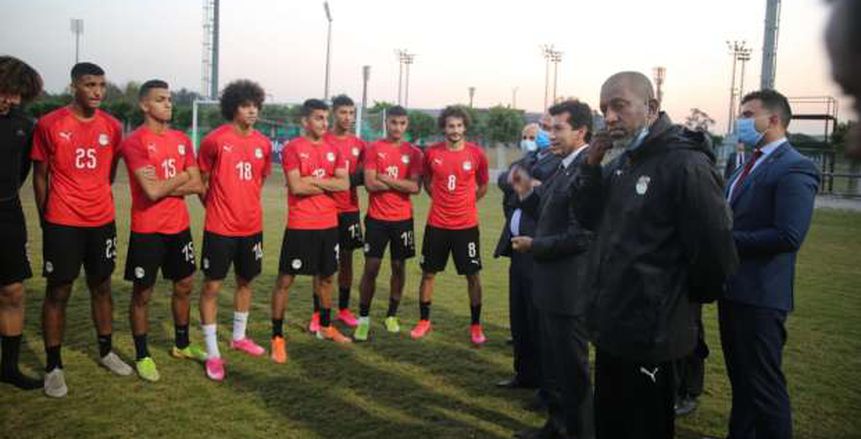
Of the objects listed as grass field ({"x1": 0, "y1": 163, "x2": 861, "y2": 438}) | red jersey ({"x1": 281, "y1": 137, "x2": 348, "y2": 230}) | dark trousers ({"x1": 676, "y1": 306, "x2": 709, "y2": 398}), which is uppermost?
red jersey ({"x1": 281, "y1": 137, "x2": 348, "y2": 230})

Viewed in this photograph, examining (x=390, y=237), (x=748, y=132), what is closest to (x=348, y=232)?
(x=390, y=237)

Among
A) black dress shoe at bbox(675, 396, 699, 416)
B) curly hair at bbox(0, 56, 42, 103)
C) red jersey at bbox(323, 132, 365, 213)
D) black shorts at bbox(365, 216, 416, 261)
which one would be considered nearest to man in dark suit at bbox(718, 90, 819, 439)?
black dress shoe at bbox(675, 396, 699, 416)

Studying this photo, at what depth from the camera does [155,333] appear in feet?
22.4

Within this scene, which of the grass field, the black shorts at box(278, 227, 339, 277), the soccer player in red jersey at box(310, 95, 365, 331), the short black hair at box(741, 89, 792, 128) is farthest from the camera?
the soccer player in red jersey at box(310, 95, 365, 331)

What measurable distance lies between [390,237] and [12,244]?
3608 mm

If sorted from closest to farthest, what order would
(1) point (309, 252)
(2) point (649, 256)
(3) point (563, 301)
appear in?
(2) point (649, 256), (3) point (563, 301), (1) point (309, 252)

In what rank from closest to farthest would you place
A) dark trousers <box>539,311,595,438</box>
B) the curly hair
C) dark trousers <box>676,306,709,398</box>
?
dark trousers <box>539,311,595,438</box> → the curly hair → dark trousers <box>676,306,709,398</box>

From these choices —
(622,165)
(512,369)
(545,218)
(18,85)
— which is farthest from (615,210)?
(18,85)

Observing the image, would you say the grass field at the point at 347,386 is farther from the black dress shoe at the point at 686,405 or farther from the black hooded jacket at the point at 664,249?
the black hooded jacket at the point at 664,249

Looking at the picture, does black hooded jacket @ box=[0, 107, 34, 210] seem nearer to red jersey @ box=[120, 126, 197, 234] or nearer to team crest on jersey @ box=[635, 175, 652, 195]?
red jersey @ box=[120, 126, 197, 234]

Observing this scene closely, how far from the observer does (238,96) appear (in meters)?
6.03

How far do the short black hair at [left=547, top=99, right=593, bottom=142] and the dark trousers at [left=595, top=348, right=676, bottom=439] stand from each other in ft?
5.96

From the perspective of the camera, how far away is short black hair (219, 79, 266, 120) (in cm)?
603

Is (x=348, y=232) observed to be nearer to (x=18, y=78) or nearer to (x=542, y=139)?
(x=542, y=139)
